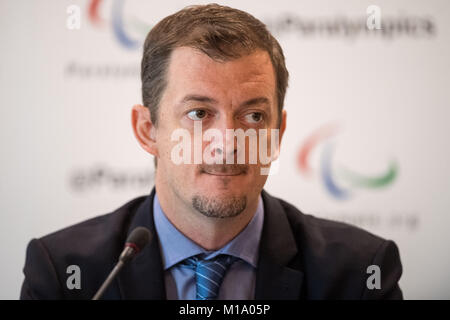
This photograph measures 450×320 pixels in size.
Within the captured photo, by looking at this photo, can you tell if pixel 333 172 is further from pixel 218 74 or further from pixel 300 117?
pixel 218 74

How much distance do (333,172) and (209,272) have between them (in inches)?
31.7

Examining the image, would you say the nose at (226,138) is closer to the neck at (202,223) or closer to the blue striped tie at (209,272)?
the neck at (202,223)

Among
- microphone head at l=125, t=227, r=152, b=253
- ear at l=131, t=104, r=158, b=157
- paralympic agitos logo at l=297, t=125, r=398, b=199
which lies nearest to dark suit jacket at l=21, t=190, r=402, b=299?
ear at l=131, t=104, r=158, b=157

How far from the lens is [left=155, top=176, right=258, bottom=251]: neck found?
1.53 metres

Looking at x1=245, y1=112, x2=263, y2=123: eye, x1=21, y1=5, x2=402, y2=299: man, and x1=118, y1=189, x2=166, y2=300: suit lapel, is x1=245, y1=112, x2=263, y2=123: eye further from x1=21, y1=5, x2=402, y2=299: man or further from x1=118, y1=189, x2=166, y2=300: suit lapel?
x1=118, y1=189, x2=166, y2=300: suit lapel

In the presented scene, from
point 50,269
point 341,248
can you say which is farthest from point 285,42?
point 50,269

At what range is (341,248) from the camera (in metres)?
1.61

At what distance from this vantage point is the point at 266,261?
1510 mm

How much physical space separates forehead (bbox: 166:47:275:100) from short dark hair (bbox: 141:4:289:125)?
2 cm

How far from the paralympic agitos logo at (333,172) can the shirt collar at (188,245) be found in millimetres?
566

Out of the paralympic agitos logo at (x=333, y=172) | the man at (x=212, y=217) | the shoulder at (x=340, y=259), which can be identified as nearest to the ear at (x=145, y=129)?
the man at (x=212, y=217)

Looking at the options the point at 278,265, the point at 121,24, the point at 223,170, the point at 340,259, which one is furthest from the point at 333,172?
the point at 121,24

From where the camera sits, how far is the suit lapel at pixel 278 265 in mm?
1481
